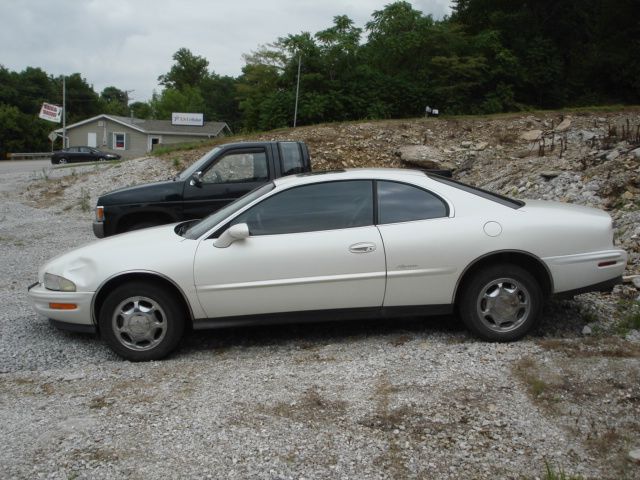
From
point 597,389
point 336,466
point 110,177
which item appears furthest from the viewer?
point 110,177

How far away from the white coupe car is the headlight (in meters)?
0.02

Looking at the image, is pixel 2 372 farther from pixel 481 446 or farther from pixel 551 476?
pixel 551 476

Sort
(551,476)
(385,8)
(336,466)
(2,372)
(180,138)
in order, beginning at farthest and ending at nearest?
(180,138) → (385,8) → (2,372) → (336,466) → (551,476)

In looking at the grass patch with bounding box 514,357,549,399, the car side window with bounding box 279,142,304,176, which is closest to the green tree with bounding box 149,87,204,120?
the car side window with bounding box 279,142,304,176

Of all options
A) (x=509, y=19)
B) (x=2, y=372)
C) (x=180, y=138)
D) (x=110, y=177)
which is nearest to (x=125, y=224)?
(x=2, y=372)

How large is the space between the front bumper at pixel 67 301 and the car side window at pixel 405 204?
8.14 ft

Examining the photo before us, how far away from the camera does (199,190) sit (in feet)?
29.3

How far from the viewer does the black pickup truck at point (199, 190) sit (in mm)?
8891

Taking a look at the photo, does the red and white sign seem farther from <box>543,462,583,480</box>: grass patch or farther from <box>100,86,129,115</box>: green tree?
<box>543,462,583,480</box>: grass patch

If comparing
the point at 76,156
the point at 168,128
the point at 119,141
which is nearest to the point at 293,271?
the point at 76,156

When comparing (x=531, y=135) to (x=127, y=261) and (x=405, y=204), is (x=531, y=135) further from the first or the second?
(x=127, y=261)

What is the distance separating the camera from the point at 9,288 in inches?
312

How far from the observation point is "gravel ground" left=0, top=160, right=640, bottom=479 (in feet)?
11.2

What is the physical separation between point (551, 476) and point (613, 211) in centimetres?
641
